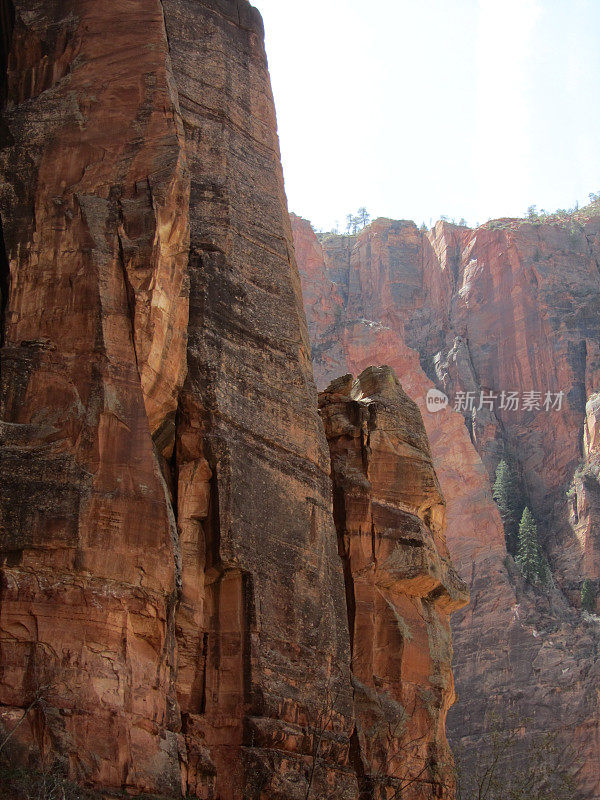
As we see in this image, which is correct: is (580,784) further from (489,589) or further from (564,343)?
(564,343)

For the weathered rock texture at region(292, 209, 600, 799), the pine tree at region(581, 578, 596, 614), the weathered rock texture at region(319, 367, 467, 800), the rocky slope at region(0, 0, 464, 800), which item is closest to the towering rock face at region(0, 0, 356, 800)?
the rocky slope at region(0, 0, 464, 800)

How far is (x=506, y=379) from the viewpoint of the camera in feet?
324

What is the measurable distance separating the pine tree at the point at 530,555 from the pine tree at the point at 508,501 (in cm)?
220

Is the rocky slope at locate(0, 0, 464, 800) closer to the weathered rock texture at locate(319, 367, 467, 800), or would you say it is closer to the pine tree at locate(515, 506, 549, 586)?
the weathered rock texture at locate(319, 367, 467, 800)

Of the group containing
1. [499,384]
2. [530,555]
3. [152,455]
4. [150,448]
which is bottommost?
[152,455]

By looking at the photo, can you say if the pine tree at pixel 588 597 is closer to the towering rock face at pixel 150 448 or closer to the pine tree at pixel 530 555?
the pine tree at pixel 530 555

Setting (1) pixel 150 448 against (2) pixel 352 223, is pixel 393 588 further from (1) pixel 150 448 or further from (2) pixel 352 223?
(2) pixel 352 223

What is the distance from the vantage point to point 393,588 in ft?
96.8

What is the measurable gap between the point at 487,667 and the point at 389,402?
41.0 m

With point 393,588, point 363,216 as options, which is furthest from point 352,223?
point 393,588

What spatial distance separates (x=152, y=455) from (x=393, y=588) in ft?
31.4

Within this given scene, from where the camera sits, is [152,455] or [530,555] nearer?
[152,455]

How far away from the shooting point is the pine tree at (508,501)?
87.4 meters

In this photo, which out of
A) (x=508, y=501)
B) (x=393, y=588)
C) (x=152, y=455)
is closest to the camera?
(x=152, y=455)
